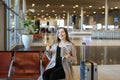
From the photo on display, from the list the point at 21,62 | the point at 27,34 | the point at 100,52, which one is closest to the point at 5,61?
the point at 21,62

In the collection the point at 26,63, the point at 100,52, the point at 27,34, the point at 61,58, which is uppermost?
the point at 27,34

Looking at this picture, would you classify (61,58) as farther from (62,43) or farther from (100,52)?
(100,52)

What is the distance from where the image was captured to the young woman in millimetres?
4285

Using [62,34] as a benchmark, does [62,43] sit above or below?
below

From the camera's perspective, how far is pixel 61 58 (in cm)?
429

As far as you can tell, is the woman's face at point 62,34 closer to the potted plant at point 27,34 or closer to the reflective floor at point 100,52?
the reflective floor at point 100,52

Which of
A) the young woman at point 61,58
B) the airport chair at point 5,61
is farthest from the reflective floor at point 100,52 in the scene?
the airport chair at point 5,61

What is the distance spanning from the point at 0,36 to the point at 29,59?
2866 millimetres

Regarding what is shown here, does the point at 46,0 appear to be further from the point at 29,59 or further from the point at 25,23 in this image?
the point at 29,59

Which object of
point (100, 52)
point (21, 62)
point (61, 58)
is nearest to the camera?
point (61, 58)

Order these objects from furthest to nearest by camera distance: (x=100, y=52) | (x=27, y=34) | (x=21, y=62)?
(x=27, y=34) < (x=100, y=52) < (x=21, y=62)

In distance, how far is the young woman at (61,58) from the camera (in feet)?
14.1

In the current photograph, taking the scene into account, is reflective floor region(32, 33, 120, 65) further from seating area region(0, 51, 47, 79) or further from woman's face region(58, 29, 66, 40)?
seating area region(0, 51, 47, 79)

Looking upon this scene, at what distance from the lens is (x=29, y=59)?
5.35 meters
